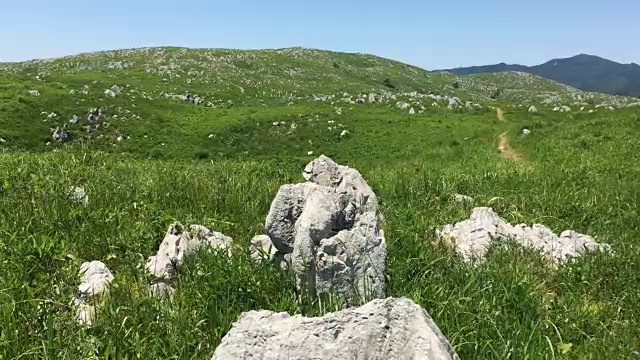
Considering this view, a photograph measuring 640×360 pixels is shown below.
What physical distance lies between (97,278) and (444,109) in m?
39.5

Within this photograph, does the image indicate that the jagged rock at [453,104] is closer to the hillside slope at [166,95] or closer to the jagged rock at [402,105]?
A: the hillside slope at [166,95]

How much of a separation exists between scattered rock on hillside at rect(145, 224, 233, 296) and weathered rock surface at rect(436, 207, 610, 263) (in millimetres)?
4216

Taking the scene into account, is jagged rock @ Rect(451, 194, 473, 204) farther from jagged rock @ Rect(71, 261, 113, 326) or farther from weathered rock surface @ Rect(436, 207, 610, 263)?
jagged rock @ Rect(71, 261, 113, 326)

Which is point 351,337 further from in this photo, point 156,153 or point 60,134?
point 60,134

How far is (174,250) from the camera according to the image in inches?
297

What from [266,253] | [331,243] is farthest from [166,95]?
[331,243]

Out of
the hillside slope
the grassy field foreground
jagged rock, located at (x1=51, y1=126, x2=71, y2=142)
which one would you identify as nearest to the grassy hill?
the grassy field foreground

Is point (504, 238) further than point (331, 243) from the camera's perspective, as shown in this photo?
Yes

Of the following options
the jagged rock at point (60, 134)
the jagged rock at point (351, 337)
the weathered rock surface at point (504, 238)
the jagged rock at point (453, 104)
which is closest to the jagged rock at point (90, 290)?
the jagged rock at point (351, 337)

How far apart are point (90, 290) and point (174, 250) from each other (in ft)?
4.28

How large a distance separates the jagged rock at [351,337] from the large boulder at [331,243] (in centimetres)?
193

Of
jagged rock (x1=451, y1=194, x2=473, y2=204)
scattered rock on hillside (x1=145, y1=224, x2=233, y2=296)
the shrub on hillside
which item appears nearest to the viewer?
scattered rock on hillside (x1=145, y1=224, x2=233, y2=296)

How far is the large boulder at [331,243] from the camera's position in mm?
6238

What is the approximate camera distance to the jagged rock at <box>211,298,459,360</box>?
154 inches
